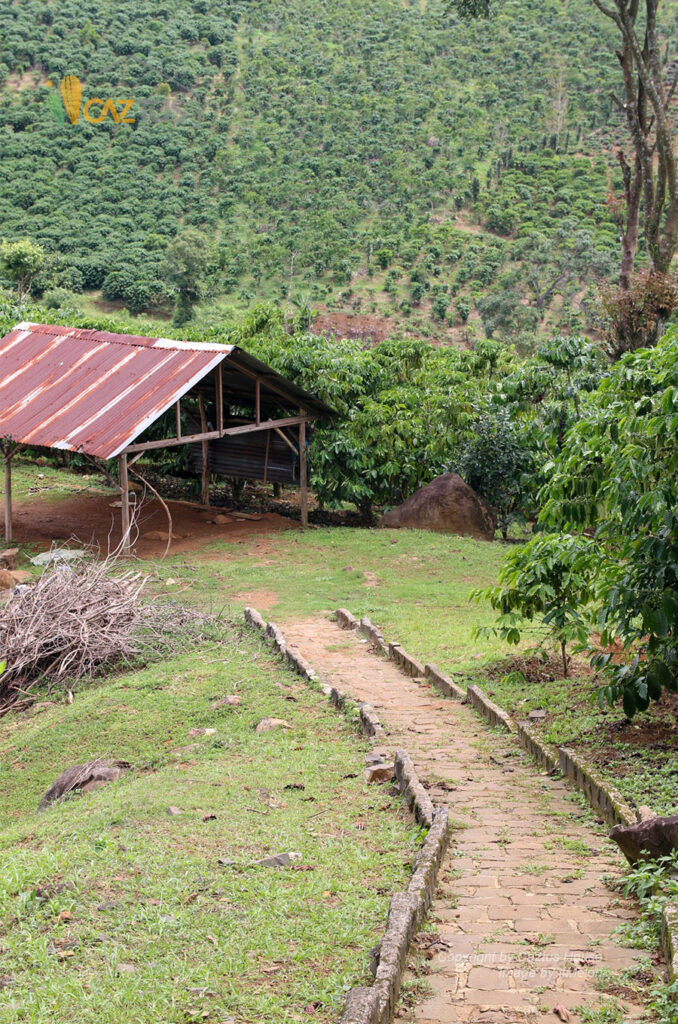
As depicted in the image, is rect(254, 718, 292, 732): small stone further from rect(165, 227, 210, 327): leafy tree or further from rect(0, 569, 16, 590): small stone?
rect(165, 227, 210, 327): leafy tree

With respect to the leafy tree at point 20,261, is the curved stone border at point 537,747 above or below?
below

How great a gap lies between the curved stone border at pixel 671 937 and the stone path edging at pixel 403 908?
1102 mm

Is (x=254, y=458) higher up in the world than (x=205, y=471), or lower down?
higher up

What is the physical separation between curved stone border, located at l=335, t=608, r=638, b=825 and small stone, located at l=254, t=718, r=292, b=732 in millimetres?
1707

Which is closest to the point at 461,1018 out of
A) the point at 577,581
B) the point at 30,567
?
the point at 577,581

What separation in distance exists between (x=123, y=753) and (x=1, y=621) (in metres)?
3.09

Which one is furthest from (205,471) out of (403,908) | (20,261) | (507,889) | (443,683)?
(20,261)

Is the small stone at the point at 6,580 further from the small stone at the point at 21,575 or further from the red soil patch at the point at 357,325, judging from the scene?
the red soil patch at the point at 357,325

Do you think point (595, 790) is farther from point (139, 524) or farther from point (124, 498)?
point (139, 524)

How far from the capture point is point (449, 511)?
19.0 meters

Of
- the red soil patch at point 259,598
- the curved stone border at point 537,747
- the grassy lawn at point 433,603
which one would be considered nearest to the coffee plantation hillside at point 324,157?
the grassy lawn at point 433,603

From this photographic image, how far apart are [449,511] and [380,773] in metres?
12.3

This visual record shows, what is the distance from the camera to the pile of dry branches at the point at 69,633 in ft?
36.0

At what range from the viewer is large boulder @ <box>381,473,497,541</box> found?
62.4ft
